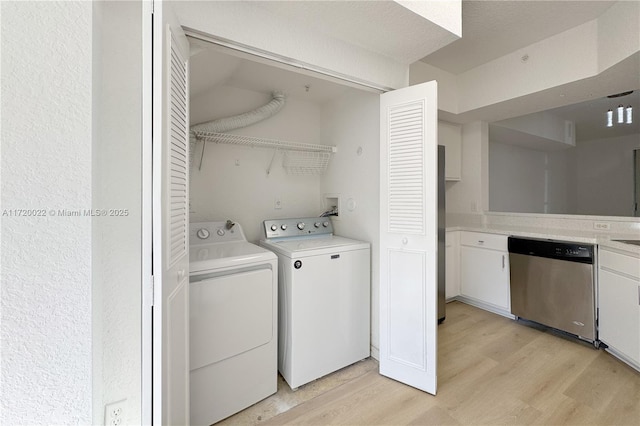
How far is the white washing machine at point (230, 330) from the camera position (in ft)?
4.68

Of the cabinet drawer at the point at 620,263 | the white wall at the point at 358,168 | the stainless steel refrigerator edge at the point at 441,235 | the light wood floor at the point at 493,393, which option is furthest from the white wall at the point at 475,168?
the white wall at the point at 358,168

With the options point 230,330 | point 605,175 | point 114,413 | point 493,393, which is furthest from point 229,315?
point 605,175

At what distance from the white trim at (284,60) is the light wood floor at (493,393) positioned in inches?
Result: 79.3

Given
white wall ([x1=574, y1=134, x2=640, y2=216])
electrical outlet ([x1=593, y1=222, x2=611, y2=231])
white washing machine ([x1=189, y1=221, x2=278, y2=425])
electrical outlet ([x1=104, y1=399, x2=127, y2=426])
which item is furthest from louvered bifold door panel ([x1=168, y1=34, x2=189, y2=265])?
white wall ([x1=574, y1=134, x2=640, y2=216])

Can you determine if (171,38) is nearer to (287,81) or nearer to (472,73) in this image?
(287,81)

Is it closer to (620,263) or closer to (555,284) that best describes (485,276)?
Result: (555,284)

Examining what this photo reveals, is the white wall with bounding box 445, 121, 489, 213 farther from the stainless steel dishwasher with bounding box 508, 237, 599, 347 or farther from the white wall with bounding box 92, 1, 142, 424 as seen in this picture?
the white wall with bounding box 92, 1, 142, 424

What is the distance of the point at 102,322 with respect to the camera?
1.05 meters

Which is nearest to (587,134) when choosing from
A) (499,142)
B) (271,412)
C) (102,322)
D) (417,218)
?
(499,142)

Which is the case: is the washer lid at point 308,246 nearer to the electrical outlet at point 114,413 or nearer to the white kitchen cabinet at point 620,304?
the electrical outlet at point 114,413

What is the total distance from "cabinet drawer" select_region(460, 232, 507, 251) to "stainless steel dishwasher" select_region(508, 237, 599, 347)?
0.08 meters

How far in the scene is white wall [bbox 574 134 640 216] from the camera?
4676 mm

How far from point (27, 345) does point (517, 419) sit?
7.38 feet

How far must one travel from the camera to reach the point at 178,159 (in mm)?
1123
